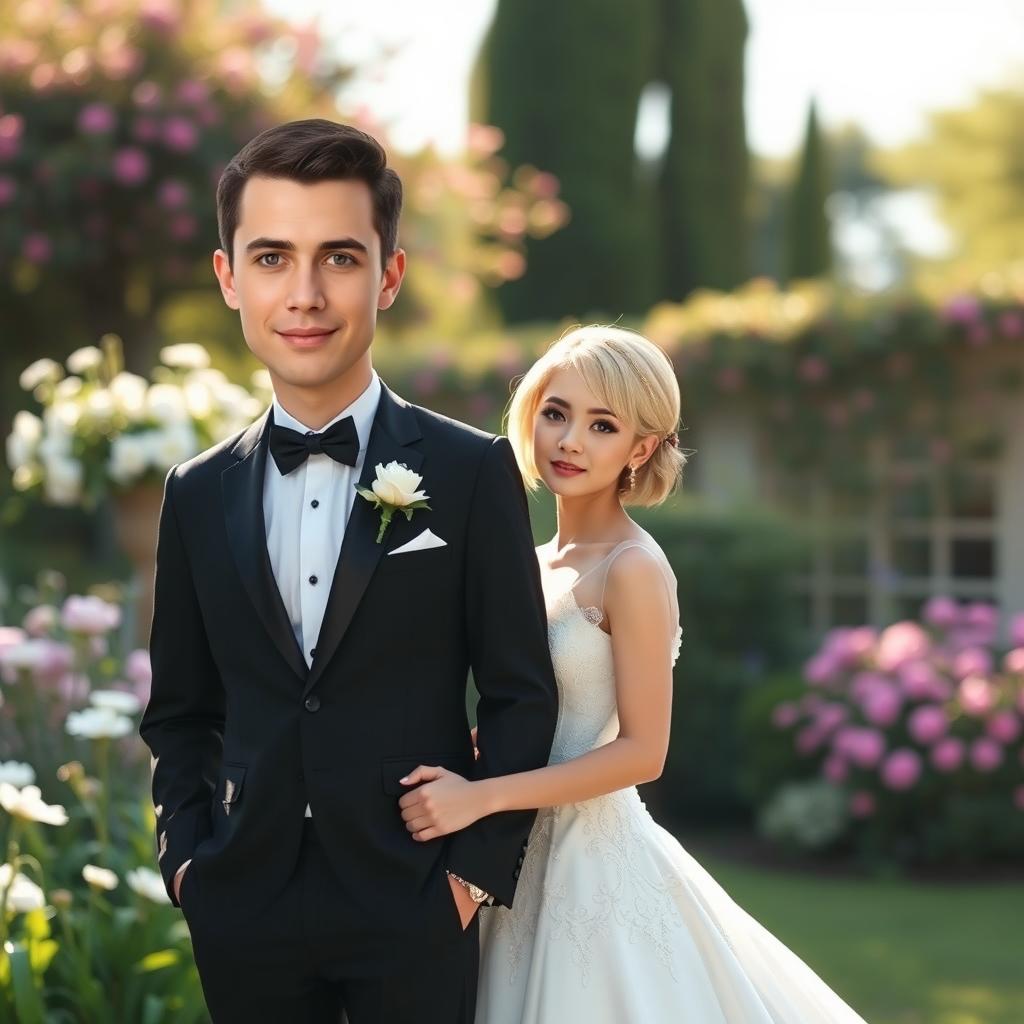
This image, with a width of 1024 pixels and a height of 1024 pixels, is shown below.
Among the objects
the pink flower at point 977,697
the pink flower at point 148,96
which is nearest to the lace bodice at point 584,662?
the pink flower at point 977,697

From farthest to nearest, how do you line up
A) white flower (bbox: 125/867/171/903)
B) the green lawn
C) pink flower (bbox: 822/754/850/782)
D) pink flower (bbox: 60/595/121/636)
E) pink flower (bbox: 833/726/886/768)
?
pink flower (bbox: 822/754/850/782), pink flower (bbox: 833/726/886/768), the green lawn, pink flower (bbox: 60/595/121/636), white flower (bbox: 125/867/171/903)

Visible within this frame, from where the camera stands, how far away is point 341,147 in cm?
229

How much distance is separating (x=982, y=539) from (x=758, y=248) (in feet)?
108

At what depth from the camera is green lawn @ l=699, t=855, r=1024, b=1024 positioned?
5.08 metres

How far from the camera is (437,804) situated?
7.37ft

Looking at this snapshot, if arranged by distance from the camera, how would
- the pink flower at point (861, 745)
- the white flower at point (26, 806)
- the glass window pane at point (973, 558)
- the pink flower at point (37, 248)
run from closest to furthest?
the white flower at point (26, 806)
the pink flower at point (861, 745)
the glass window pane at point (973, 558)
the pink flower at point (37, 248)

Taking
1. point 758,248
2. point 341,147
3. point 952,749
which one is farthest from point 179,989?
point 758,248

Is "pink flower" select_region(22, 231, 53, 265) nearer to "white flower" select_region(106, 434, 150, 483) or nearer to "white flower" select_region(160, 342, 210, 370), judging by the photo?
"white flower" select_region(160, 342, 210, 370)

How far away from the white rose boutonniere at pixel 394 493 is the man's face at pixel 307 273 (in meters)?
0.18

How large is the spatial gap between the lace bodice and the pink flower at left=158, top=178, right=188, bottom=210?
7.31m

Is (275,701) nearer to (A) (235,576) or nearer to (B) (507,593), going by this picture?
(A) (235,576)

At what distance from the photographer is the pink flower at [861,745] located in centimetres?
717

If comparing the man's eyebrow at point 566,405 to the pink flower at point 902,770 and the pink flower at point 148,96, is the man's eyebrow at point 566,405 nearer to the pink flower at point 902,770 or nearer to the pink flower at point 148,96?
the pink flower at point 902,770

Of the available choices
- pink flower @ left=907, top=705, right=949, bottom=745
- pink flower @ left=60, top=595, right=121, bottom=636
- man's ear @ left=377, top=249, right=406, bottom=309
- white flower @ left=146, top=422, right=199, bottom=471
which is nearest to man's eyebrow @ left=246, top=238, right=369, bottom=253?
man's ear @ left=377, top=249, right=406, bottom=309
